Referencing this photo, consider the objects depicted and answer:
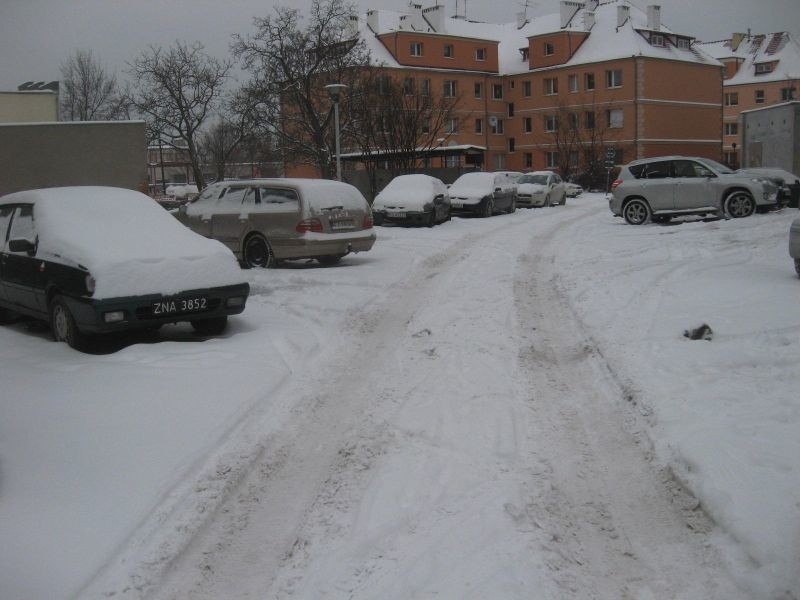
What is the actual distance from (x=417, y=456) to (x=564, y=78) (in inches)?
2562

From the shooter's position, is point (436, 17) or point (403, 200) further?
point (436, 17)

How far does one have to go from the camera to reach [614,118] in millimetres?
62781

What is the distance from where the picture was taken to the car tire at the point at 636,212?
68.8ft

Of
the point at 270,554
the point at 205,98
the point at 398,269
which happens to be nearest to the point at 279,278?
the point at 398,269

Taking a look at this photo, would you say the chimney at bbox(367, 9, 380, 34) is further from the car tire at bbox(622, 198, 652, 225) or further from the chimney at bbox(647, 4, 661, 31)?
the car tire at bbox(622, 198, 652, 225)

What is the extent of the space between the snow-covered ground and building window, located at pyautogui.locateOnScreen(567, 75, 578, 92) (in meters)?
58.7

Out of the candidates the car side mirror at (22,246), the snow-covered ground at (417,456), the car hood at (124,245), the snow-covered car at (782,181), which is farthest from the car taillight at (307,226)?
the snow-covered car at (782,181)

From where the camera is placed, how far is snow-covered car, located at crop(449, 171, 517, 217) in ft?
86.4

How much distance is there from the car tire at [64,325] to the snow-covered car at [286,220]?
5877mm

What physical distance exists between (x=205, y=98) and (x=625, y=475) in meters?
40.6

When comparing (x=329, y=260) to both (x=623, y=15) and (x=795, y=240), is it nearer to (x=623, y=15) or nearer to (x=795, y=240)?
(x=795, y=240)

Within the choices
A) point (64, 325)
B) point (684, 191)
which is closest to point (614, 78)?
point (684, 191)

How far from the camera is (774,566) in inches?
148

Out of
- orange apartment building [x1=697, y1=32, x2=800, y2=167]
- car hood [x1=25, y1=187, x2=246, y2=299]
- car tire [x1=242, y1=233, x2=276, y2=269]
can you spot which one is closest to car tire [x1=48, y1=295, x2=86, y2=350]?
car hood [x1=25, y1=187, x2=246, y2=299]
